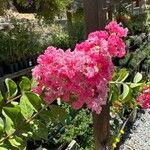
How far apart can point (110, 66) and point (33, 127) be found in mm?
352

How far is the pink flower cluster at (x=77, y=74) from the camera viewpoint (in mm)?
1407

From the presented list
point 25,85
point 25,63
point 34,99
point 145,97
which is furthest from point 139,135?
point 34,99

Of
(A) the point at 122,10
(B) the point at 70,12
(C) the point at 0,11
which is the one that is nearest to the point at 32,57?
(C) the point at 0,11

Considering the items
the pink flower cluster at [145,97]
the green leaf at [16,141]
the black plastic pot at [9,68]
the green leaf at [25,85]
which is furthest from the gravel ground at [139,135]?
the green leaf at [16,141]

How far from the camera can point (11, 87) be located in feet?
5.25

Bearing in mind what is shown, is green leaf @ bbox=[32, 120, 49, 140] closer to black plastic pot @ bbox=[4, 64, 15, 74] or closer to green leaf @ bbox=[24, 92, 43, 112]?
green leaf @ bbox=[24, 92, 43, 112]

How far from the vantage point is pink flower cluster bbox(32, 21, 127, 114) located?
1407mm

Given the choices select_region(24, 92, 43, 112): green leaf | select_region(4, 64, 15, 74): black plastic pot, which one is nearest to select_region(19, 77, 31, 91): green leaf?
select_region(24, 92, 43, 112): green leaf

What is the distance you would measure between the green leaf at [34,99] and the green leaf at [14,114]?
0.18ft

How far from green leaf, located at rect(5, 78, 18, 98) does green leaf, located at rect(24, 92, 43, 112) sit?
0.12m

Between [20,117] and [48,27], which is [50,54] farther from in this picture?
[48,27]

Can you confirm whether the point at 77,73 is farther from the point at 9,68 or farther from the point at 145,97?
the point at 9,68

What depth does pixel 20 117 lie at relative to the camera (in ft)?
4.85

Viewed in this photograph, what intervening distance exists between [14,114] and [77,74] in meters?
0.26
